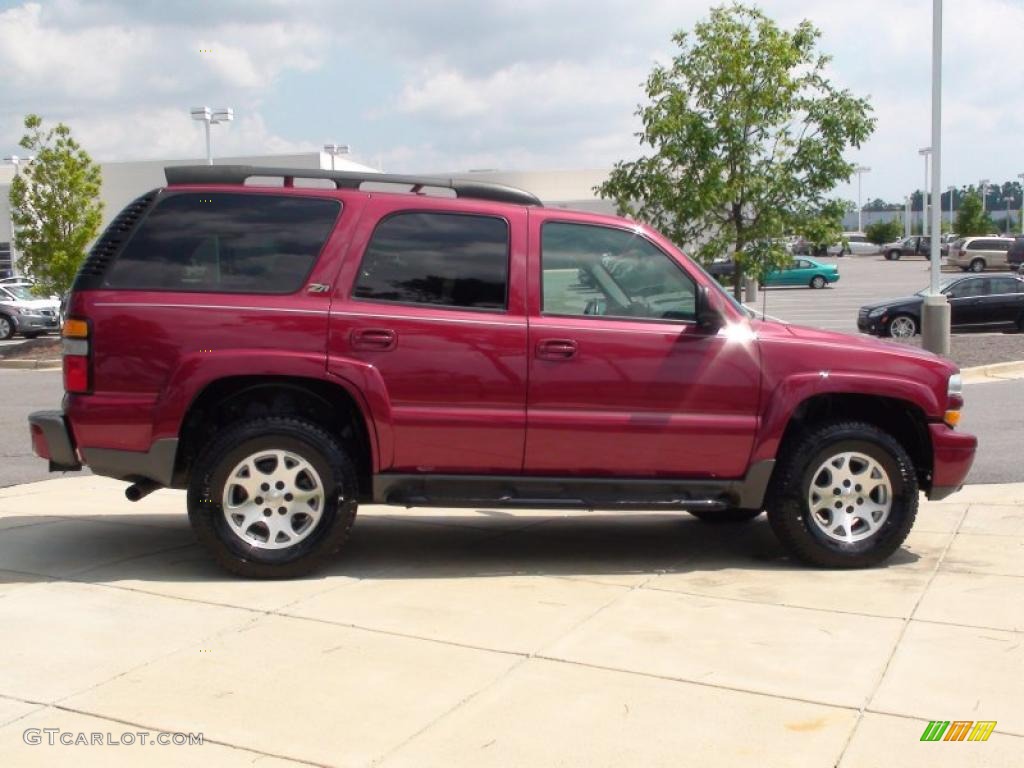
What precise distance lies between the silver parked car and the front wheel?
19297 mm

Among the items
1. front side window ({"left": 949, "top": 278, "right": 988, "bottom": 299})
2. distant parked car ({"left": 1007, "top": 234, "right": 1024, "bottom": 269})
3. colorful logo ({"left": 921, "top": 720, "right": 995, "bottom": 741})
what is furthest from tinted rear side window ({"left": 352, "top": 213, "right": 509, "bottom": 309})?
distant parked car ({"left": 1007, "top": 234, "right": 1024, "bottom": 269})

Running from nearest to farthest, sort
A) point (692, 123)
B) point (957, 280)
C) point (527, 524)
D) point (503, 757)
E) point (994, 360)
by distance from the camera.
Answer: point (503, 757), point (527, 524), point (692, 123), point (994, 360), point (957, 280)

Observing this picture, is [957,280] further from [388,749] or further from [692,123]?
[388,749]

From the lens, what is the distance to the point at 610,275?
6445mm

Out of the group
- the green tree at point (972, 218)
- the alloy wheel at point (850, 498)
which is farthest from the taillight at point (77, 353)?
the green tree at point (972, 218)

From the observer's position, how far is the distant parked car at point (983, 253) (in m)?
58.4

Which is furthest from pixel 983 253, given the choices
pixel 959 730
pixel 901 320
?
pixel 959 730

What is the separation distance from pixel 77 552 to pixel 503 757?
12.0 feet

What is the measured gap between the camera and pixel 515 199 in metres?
6.61

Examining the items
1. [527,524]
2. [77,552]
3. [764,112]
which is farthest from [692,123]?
[77,552]

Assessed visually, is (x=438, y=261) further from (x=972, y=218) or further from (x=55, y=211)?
(x=972, y=218)

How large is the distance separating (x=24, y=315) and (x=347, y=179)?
25506mm

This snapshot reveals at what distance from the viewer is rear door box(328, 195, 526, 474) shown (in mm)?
6117

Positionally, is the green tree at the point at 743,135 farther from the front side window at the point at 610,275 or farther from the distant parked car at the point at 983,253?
the distant parked car at the point at 983,253
